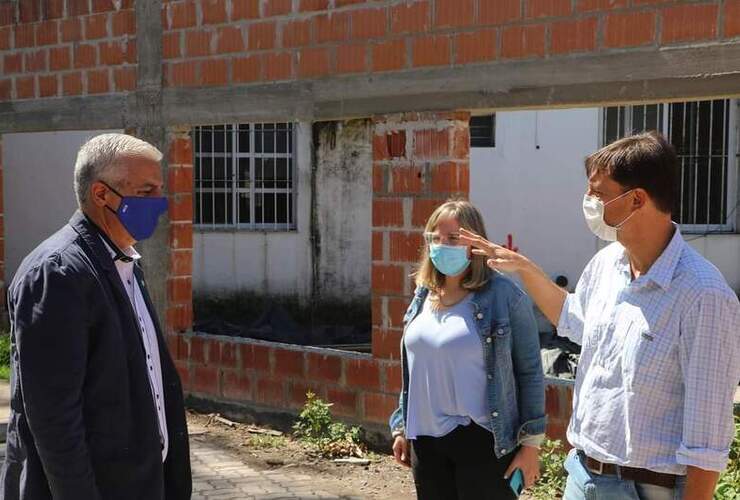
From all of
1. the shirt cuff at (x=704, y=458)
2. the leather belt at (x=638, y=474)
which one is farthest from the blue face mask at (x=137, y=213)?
the shirt cuff at (x=704, y=458)

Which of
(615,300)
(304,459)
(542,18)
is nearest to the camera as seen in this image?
(615,300)

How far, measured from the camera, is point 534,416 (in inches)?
159

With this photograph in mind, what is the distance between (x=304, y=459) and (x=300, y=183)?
253 inches

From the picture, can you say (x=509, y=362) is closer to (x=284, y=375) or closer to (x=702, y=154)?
(x=284, y=375)

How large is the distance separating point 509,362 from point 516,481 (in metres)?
0.47

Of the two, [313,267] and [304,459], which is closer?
[304,459]

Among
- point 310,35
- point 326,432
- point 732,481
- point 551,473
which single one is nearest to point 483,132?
point 310,35

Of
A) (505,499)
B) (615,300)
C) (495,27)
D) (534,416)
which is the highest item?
(495,27)

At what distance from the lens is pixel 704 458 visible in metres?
2.80

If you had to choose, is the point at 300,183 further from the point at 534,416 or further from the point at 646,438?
the point at 646,438

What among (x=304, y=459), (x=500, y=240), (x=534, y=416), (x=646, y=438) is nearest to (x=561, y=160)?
(x=500, y=240)

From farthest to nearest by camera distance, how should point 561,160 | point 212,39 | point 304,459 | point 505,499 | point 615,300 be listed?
point 561,160 < point 212,39 < point 304,459 < point 505,499 < point 615,300

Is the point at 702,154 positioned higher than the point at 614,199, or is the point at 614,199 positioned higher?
the point at 702,154

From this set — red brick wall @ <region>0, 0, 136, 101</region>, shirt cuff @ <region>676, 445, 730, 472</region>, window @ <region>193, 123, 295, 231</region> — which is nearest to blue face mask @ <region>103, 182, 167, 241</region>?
shirt cuff @ <region>676, 445, 730, 472</region>
